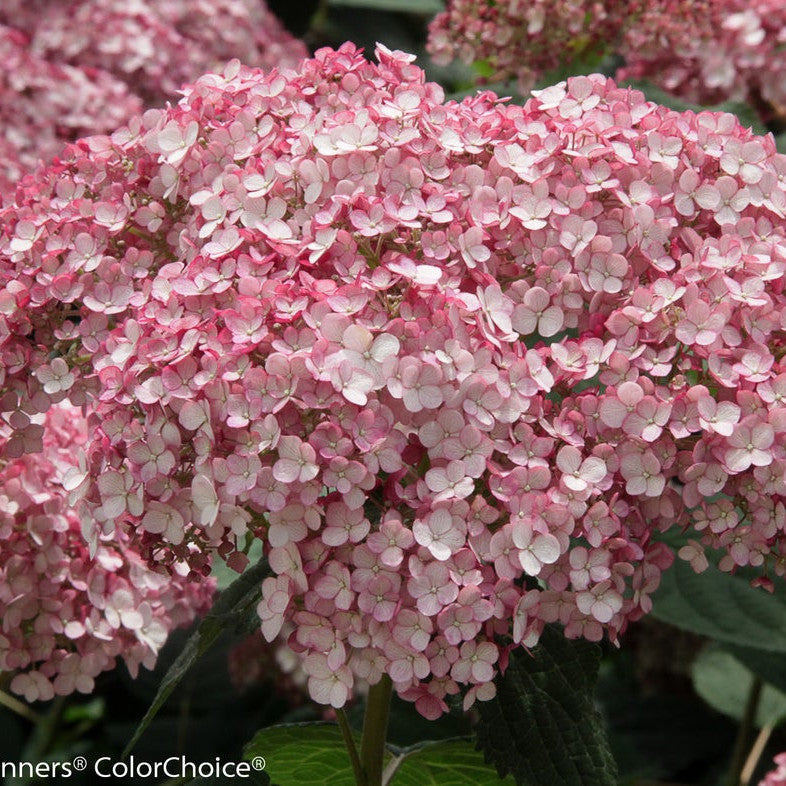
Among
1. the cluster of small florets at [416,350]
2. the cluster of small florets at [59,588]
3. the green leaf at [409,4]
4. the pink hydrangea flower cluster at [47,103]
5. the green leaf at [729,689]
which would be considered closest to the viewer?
the cluster of small florets at [416,350]

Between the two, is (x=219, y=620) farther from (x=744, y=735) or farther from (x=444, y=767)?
(x=744, y=735)

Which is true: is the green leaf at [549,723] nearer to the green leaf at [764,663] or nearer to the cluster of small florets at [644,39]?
the green leaf at [764,663]

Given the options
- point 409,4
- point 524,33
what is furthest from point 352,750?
point 409,4

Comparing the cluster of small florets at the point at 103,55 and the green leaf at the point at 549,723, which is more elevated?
the green leaf at the point at 549,723

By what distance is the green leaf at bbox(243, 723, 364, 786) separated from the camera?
1150mm

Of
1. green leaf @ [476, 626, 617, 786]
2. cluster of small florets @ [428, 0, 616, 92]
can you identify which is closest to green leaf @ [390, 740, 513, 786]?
green leaf @ [476, 626, 617, 786]

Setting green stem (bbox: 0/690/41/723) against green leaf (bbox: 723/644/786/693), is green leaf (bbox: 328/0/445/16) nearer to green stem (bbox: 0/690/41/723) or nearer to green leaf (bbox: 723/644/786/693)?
green leaf (bbox: 723/644/786/693)

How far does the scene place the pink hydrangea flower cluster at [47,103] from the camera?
1.80 metres

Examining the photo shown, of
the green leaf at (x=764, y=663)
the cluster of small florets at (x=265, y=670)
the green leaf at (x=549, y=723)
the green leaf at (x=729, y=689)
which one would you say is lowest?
the cluster of small florets at (x=265, y=670)

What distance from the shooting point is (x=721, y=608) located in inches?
57.7

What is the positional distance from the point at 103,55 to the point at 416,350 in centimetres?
138

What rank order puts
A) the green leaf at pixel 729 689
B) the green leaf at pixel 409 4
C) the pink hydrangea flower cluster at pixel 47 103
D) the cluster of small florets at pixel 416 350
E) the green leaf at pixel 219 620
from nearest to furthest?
the cluster of small florets at pixel 416 350 → the green leaf at pixel 219 620 → the pink hydrangea flower cluster at pixel 47 103 → the green leaf at pixel 729 689 → the green leaf at pixel 409 4

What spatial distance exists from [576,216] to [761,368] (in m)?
0.17

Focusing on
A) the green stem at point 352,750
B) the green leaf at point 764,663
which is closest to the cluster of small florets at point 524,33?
the green leaf at point 764,663
